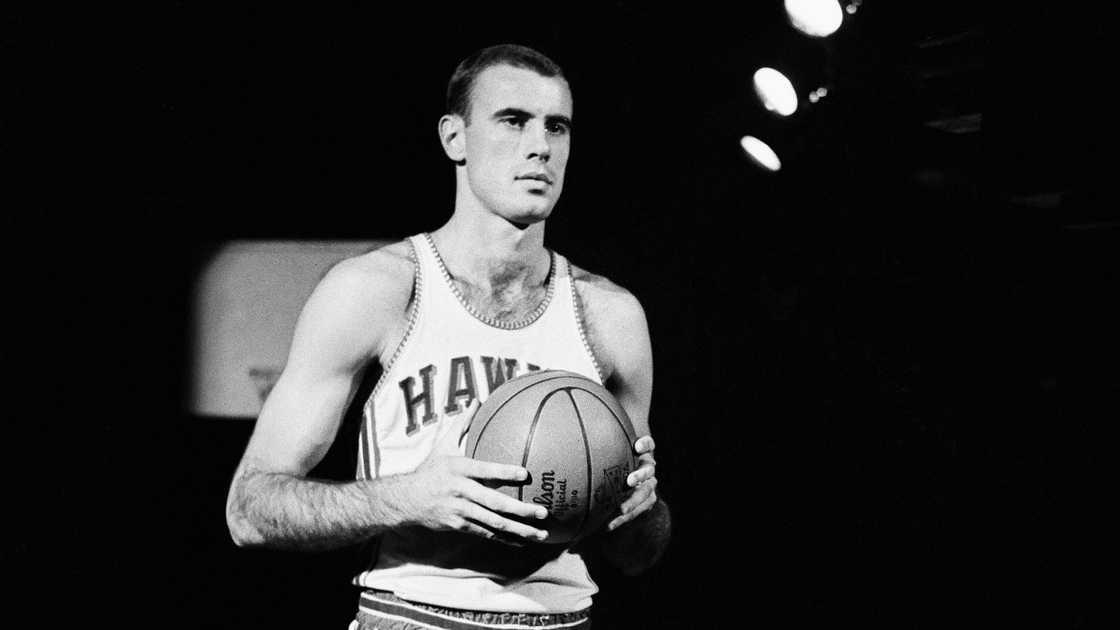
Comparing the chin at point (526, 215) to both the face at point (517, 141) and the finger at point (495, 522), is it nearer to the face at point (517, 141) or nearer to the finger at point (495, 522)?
the face at point (517, 141)

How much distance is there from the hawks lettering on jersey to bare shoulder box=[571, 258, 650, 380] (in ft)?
0.87

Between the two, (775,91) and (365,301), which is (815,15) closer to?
(775,91)

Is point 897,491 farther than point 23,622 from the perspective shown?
Yes

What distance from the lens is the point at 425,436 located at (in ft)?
6.84

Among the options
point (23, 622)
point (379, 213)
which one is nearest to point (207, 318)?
point (379, 213)

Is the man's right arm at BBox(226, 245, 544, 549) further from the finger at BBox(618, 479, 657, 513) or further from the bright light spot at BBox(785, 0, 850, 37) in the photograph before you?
the bright light spot at BBox(785, 0, 850, 37)

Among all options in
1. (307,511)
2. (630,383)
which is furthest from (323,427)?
(630,383)

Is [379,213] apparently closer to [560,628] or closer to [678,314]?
[678,314]

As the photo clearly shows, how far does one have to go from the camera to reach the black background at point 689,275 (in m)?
3.20

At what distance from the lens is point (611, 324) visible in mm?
2377

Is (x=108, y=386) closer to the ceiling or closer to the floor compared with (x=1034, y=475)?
closer to the ceiling

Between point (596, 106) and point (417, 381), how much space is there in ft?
5.35

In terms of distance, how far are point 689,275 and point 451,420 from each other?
66.0 inches

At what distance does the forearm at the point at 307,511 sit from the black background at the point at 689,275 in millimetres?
1453
